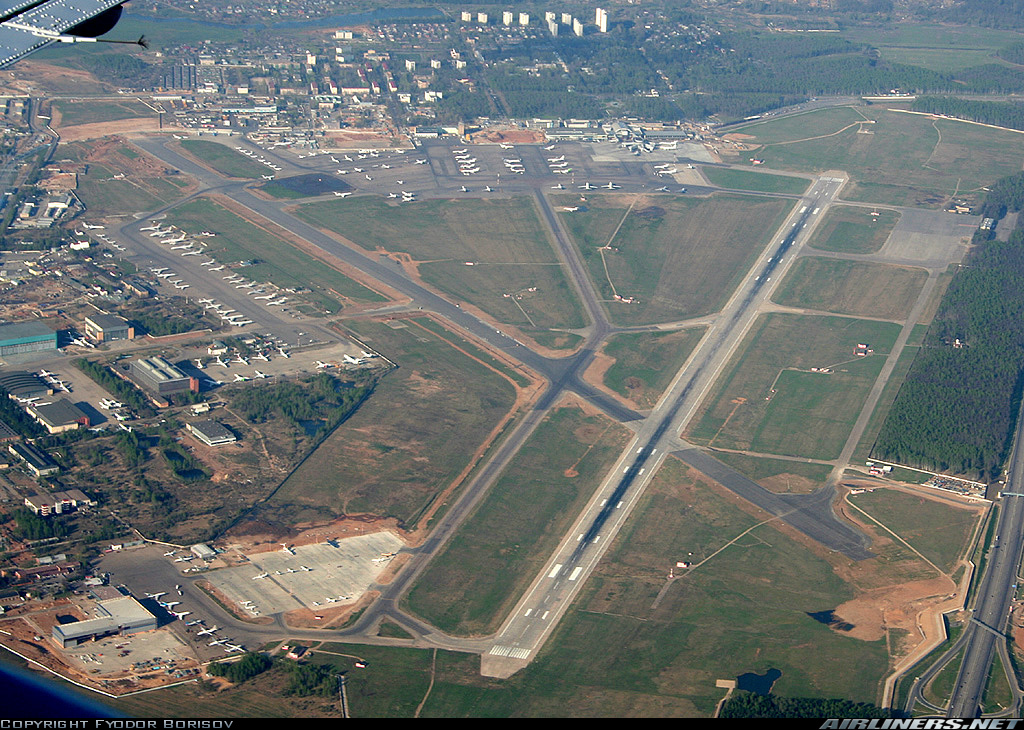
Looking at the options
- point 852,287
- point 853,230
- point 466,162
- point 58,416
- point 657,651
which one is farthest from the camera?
point 466,162

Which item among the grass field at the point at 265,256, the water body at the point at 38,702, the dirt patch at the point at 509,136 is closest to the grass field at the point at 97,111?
the grass field at the point at 265,256

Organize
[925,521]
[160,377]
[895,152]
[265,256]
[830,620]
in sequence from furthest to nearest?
[895,152] → [265,256] → [160,377] → [925,521] → [830,620]

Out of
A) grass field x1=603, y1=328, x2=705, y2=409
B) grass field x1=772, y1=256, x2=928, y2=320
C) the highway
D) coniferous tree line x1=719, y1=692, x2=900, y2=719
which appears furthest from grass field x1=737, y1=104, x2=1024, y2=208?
coniferous tree line x1=719, y1=692, x2=900, y2=719

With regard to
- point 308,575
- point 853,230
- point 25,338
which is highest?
point 308,575

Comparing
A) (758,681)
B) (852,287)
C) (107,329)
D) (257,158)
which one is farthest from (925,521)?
(257,158)

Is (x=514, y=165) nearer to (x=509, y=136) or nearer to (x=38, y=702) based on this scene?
(x=509, y=136)

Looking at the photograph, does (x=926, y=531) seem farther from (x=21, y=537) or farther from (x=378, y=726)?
(x=378, y=726)

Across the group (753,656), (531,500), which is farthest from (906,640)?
(531,500)
